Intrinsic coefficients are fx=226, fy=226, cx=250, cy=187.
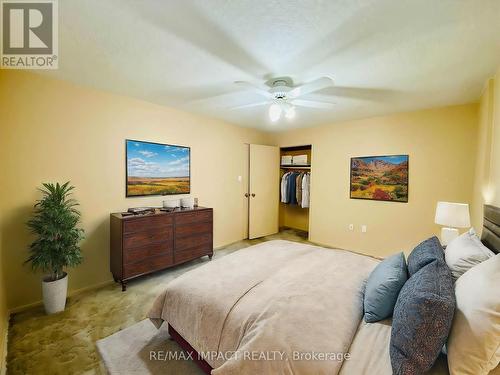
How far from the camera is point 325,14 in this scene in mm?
1408

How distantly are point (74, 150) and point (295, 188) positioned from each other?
3963 mm

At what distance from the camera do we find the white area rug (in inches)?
63.8

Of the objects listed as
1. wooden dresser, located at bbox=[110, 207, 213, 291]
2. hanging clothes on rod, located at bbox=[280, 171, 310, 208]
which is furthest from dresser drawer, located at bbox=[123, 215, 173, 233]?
hanging clothes on rod, located at bbox=[280, 171, 310, 208]

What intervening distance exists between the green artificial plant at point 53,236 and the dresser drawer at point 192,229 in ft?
3.83

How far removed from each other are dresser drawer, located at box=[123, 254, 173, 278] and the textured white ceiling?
2131 millimetres

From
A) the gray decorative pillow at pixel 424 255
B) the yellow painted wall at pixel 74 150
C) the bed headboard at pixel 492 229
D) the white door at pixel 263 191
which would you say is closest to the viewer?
the gray decorative pillow at pixel 424 255

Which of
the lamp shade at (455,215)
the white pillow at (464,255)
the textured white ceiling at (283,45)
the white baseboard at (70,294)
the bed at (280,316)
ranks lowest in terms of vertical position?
the white baseboard at (70,294)

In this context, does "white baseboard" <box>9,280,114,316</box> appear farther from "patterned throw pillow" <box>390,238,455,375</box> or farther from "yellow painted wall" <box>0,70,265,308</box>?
"patterned throw pillow" <box>390,238,455,375</box>

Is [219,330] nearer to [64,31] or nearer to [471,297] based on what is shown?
[471,297]

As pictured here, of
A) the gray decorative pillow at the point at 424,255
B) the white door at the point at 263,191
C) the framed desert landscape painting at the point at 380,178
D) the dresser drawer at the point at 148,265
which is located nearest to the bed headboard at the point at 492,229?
the gray decorative pillow at the point at 424,255

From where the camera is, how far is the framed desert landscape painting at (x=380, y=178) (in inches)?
141

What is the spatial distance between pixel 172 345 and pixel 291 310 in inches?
46.2

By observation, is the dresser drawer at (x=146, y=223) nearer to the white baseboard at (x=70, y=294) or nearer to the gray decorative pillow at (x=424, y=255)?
the white baseboard at (x=70, y=294)

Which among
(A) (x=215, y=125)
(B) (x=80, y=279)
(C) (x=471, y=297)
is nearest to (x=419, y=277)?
(C) (x=471, y=297)
